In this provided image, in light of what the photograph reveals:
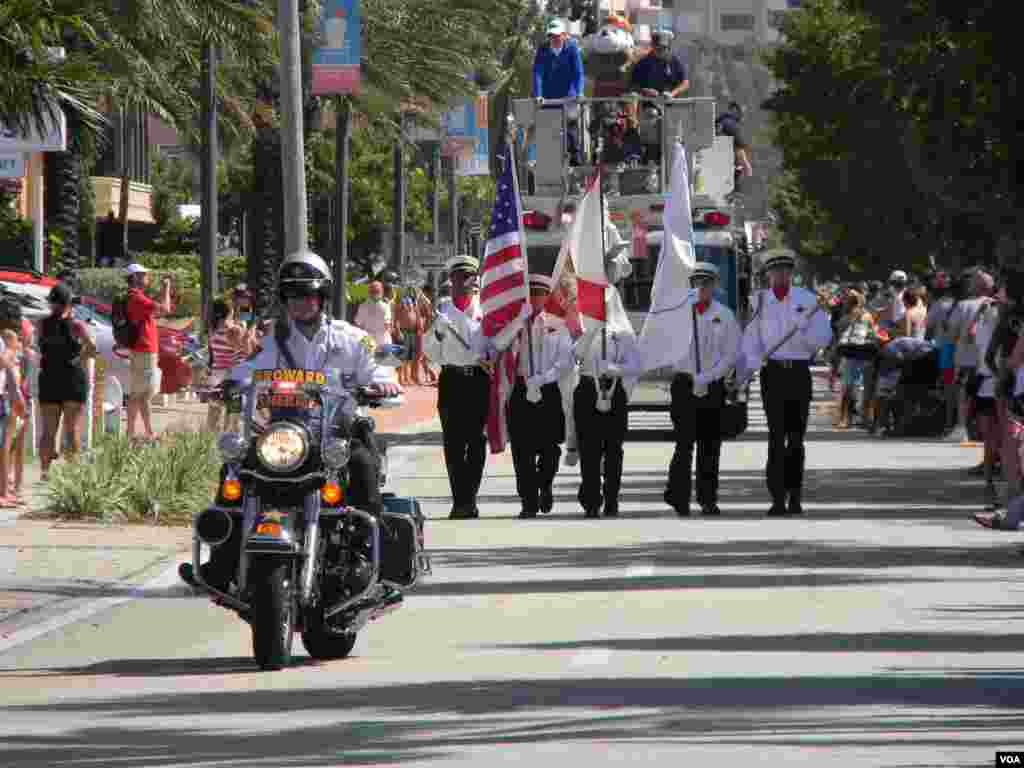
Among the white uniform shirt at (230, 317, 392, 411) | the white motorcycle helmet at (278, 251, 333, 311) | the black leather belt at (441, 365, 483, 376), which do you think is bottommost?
the black leather belt at (441, 365, 483, 376)

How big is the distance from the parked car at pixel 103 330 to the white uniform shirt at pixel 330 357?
46.5 ft

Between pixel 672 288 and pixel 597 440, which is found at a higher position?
pixel 672 288

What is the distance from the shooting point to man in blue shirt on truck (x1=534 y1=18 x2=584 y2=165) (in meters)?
32.8

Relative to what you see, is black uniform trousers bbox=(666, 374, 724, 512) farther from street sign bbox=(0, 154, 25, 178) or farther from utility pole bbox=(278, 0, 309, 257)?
street sign bbox=(0, 154, 25, 178)

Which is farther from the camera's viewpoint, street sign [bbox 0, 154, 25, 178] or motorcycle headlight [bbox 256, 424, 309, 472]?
street sign [bbox 0, 154, 25, 178]

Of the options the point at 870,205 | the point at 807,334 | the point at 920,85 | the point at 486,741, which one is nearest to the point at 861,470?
the point at 920,85

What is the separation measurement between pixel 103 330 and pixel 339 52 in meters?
4.95

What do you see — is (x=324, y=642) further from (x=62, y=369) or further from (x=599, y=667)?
(x=62, y=369)

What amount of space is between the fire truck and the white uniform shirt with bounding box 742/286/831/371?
9.72 metres

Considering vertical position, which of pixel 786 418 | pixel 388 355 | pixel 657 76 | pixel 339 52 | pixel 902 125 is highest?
pixel 339 52

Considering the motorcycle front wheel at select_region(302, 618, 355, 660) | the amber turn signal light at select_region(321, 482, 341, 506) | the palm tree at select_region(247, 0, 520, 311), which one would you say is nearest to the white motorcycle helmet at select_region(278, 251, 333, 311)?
the amber turn signal light at select_region(321, 482, 341, 506)

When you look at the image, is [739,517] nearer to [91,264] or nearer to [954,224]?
[954,224]

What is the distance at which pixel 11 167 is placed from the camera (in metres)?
27.7

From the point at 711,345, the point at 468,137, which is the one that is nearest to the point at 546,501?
the point at 711,345
